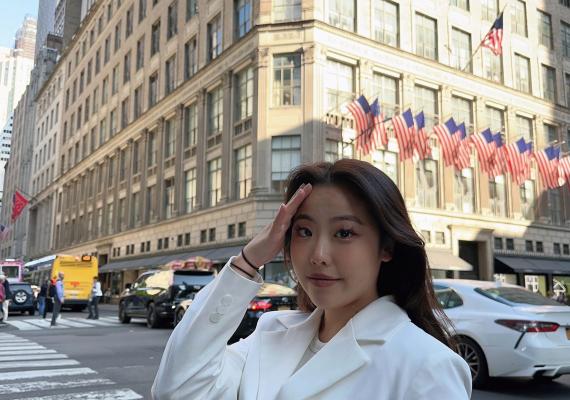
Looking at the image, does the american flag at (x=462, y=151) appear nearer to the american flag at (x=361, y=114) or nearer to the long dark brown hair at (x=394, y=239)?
the american flag at (x=361, y=114)

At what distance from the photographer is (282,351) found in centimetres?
169

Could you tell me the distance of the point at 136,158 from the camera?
42.6 meters

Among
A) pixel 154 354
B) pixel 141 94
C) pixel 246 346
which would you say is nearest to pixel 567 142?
pixel 141 94

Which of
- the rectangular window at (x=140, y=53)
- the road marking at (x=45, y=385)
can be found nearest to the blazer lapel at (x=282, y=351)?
the road marking at (x=45, y=385)

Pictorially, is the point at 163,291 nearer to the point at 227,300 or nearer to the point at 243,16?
the point at 227,300

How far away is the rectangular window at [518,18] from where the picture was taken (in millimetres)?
35156

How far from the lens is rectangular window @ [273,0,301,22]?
27.1 m

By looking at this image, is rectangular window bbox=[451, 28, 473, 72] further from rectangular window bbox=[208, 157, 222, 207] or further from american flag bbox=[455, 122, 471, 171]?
rectangular window bbox=[208, 157, 222, 207]

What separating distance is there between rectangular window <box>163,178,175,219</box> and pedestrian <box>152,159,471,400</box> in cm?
→ 3434

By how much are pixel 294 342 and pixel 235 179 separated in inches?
1067

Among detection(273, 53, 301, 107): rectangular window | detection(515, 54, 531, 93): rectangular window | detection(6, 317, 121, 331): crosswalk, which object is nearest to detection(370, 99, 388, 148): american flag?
detection(273, 53, 301, 107): rectangular window

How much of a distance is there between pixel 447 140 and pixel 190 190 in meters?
16.8

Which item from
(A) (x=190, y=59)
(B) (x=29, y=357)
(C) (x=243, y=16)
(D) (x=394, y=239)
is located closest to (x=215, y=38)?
(C) (x=243, y=16)

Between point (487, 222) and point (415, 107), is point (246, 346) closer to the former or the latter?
point (415, 107)
